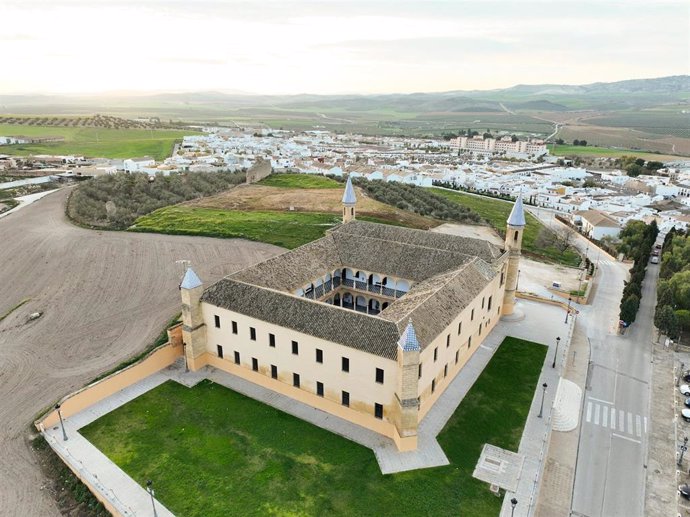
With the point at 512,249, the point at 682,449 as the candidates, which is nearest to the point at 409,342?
the point at 682,449

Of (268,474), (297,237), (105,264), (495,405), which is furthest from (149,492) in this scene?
(297,237)

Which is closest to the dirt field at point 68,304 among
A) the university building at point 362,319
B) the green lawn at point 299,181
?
the university building at point 362,319

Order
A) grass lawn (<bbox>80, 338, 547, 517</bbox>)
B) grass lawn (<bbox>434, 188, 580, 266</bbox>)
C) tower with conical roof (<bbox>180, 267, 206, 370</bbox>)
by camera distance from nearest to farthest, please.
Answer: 1. grass lawn (<bbox>80, 338, 547, 517</bbox>)
2. tower with conical roof (<bbox>180, 267, 206, 370</bbox>)
3. grass lawn (<bbox>434, 188, 580, 266</bbox>)

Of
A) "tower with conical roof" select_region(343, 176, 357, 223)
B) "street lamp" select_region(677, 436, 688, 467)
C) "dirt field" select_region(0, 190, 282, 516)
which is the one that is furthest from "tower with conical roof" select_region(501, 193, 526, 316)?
"dirt field" select_region(0, 190, 282, 516)

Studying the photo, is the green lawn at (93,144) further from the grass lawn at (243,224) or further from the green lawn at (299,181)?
the grass lawn at (243,224)

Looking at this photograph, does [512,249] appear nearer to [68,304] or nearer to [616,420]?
[616,420]

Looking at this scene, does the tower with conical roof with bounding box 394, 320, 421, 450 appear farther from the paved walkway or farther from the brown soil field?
the brown soil field
